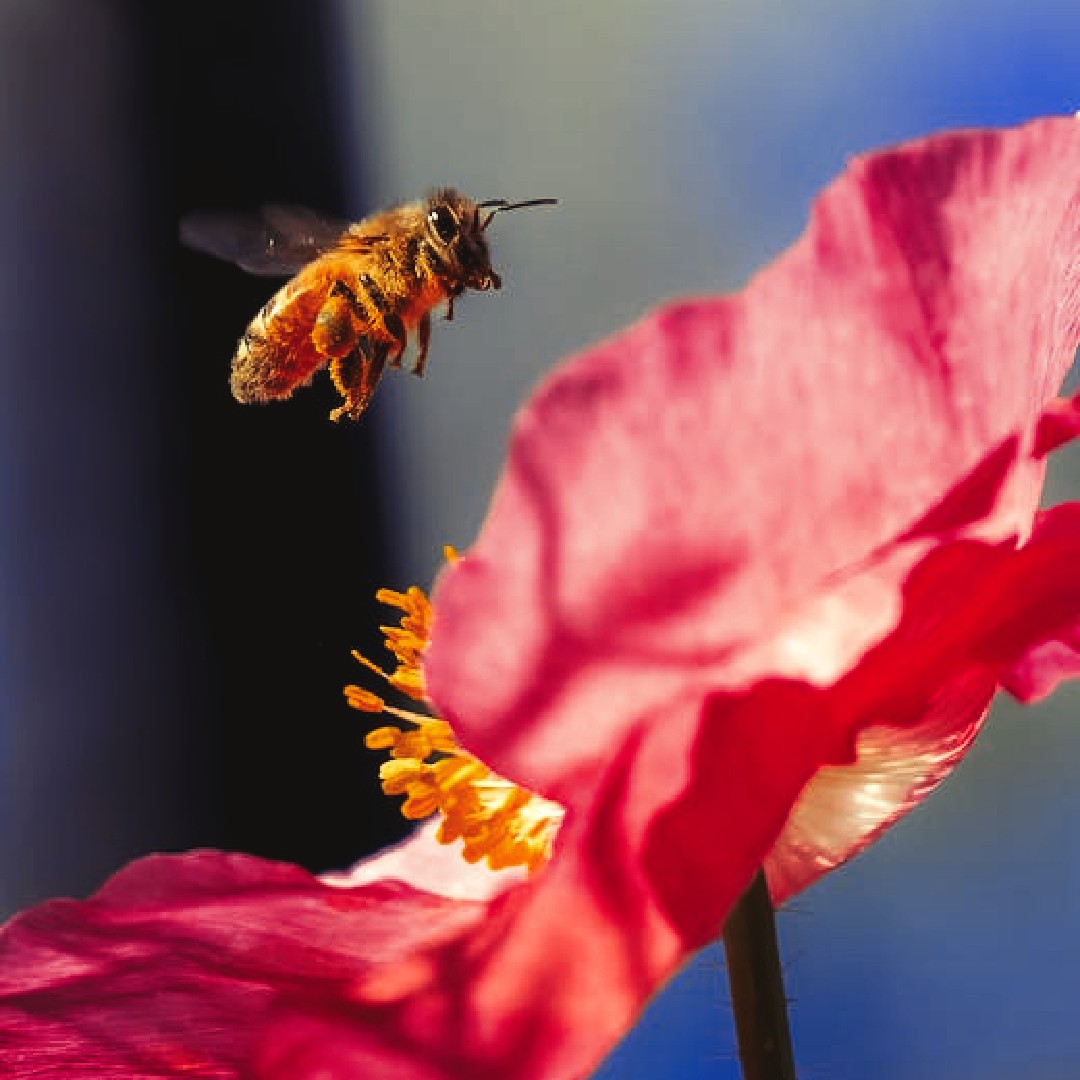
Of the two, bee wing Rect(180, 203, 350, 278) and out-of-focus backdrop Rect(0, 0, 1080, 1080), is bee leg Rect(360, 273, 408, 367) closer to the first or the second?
bee wing Rect(180, 203, 350, 278)

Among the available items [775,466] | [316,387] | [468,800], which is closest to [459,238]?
[468,800]

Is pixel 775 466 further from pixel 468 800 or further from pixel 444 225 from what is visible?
pixel 444 225

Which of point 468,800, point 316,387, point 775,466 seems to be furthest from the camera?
point 316,387

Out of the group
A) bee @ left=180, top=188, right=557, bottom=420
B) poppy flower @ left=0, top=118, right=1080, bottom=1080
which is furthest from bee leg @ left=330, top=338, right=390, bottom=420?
poppy flower @ left=0, top=118, right=1080, bottom=1080

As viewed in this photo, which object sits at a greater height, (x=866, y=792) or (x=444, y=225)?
(x=444, y=225)

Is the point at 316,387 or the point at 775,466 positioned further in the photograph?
the point at 316,387

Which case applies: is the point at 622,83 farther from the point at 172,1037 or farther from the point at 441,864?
the point at 172,1037

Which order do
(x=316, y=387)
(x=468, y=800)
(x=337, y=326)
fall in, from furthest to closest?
1. (x=316, y=387)
2. (x=337, y=326)
3. (x=468, y=800)
